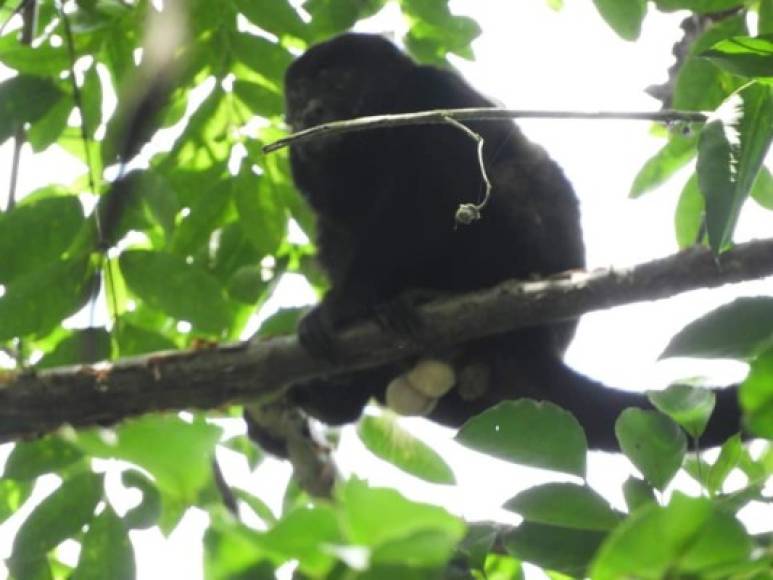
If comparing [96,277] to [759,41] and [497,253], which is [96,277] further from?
[759,41]

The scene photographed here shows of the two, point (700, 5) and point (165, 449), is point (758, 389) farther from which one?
point (700, 5)

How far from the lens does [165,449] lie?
79cm

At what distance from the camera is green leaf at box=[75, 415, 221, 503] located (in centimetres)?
79

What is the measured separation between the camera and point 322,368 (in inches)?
100

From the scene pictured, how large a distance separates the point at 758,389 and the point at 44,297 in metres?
2.01

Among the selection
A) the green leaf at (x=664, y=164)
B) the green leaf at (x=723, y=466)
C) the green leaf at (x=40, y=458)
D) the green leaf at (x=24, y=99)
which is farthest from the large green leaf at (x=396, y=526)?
the green leaf at (x=664, y=164)

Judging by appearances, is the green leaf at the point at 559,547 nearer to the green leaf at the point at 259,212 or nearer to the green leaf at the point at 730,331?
the green leaf at the point at 730,331

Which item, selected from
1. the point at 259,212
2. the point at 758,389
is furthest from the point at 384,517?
the point at 259,212

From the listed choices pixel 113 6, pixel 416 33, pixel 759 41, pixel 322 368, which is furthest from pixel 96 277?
pixel 759 41

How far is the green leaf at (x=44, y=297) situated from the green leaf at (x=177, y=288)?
109 mm

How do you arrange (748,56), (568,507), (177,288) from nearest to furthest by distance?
(568,507), (748,56), (177,288)

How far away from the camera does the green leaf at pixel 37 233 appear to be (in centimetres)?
270

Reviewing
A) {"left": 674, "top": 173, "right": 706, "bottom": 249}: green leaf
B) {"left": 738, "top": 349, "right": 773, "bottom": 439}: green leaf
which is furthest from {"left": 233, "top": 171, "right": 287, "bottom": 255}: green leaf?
{"left": 738, "top": 349, "right": 773, "bottom": 439}: green leaf

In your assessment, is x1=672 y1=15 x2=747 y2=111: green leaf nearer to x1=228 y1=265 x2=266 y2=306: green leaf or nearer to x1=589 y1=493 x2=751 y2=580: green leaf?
x1=228 y1=265 x2=266 y2=306: green leaf
